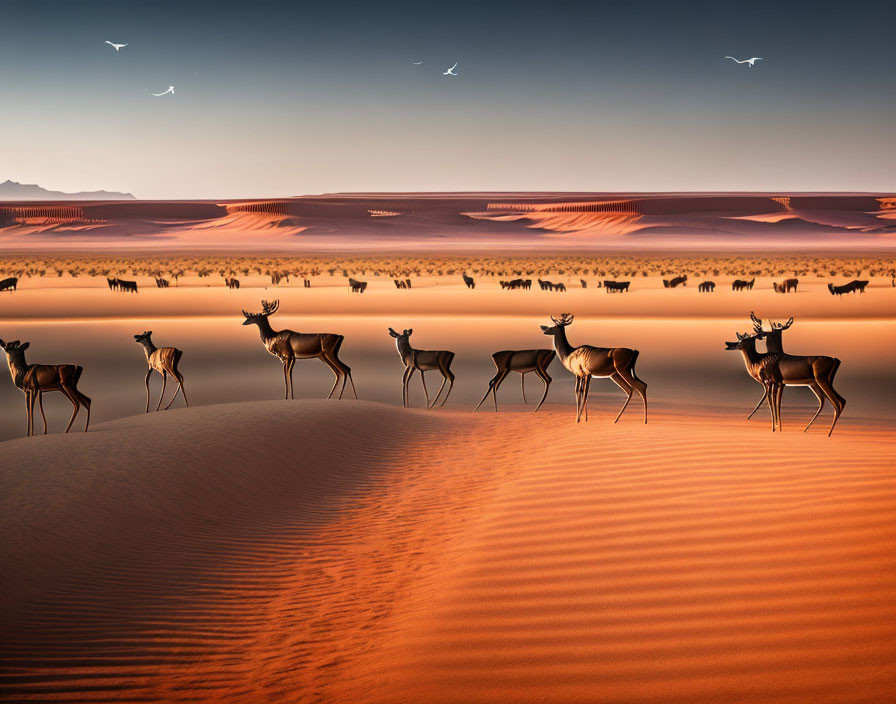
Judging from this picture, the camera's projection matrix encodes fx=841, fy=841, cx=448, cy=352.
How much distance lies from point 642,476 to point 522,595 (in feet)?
10.5

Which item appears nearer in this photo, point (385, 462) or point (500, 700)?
point (500, 700)

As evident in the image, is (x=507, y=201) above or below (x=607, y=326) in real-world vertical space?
→ above

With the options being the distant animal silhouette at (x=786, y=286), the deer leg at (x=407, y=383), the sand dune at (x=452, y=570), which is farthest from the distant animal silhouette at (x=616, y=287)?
the sand dune at (x=452, y=570)

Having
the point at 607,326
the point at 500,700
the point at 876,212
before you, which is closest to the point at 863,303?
the point at 607,326

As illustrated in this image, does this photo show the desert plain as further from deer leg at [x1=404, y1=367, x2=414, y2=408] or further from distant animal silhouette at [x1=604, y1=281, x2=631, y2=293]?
distant animal silhouette at [x1=604, y1=281, x2=631, y2=293]

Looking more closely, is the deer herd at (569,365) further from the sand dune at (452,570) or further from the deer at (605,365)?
the sand dune at (452,570)

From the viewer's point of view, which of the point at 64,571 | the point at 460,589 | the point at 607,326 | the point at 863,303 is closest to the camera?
the point at 460,589

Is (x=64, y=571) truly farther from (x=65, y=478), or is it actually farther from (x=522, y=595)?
(x=522, y=595)

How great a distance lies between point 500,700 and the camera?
4715mm

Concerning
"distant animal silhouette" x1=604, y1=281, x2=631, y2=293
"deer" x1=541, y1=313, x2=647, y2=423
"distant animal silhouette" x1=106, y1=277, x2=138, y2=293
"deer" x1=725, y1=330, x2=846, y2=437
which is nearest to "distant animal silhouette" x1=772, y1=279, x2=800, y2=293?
"distant animal silhouette" x1=604, y1=281, x2=631, y2=293

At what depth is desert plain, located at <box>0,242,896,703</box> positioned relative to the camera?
201 inches

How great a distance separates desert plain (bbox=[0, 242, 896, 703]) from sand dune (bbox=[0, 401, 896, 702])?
3cm

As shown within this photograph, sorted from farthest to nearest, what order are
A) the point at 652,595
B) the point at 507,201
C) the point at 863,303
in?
the point at 507,201, the point at 863,303, the point at 652,595

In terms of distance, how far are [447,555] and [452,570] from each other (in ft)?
2.20
